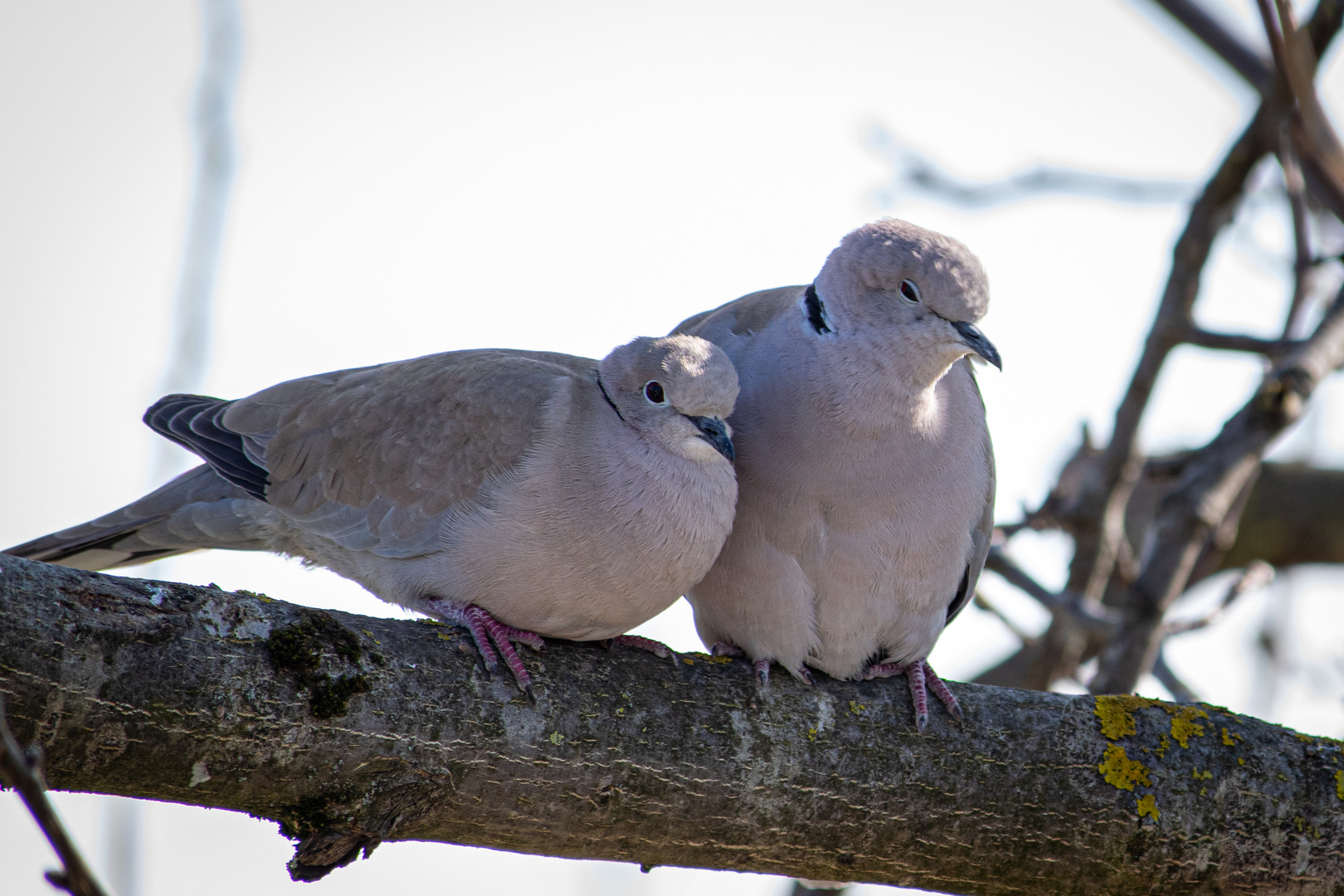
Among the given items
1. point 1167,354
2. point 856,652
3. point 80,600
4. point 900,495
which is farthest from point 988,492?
point 80,600

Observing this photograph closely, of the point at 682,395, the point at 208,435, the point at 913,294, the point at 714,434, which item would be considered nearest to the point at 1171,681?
the point at 913,294

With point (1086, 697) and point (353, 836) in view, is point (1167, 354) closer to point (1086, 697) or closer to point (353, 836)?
point (1086, 697)

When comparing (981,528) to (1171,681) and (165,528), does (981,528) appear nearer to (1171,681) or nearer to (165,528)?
(1171,681)

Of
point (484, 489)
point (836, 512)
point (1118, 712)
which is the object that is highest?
point (836, 512)

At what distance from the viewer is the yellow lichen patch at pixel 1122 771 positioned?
3062 millimetres

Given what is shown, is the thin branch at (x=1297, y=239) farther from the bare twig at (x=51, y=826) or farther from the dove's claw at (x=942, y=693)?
the bare twig at (x=51, y=826)

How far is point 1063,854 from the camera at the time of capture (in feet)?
9.90

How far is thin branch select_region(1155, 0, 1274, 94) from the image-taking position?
4730 mm

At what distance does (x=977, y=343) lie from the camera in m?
3.11

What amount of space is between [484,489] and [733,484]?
68 centimetres

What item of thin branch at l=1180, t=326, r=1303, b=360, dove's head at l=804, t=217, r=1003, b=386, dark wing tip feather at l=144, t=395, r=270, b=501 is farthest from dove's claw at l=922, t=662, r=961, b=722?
dark wing tip feather at l=144, t=395, r=270, b=501

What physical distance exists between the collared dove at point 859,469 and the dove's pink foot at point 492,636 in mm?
630

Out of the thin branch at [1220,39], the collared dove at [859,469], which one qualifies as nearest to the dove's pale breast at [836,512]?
the collared dove at [859,469]

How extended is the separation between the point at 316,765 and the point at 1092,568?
3.30 m
